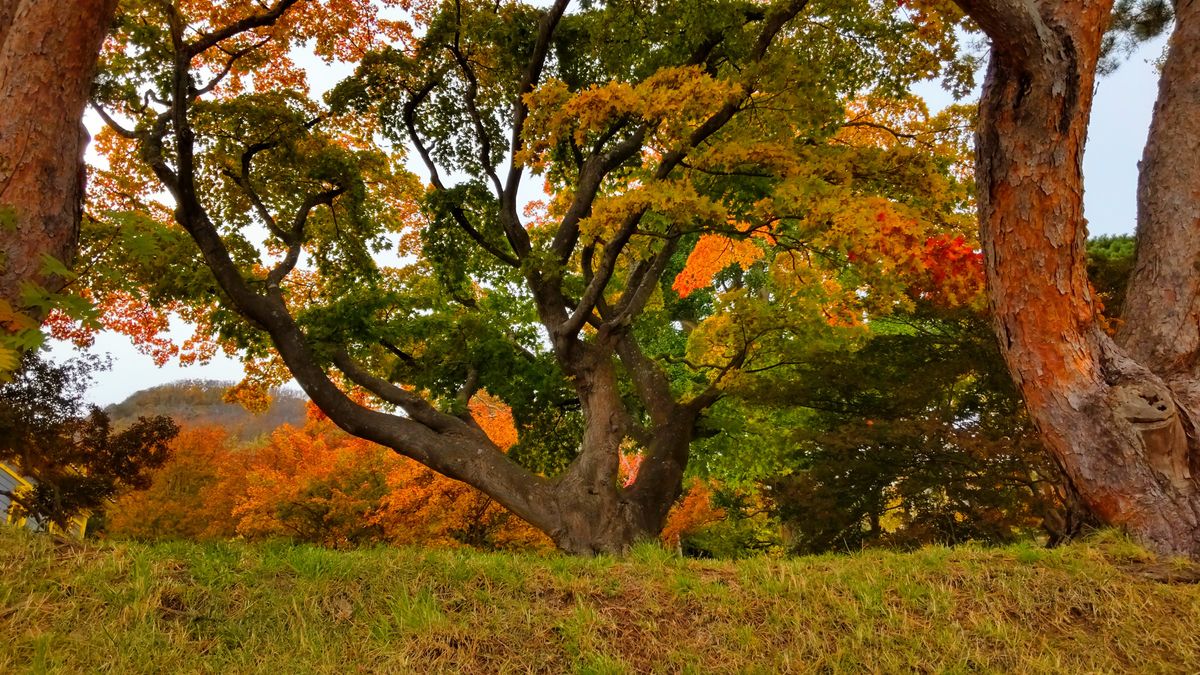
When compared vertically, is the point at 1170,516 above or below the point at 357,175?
below

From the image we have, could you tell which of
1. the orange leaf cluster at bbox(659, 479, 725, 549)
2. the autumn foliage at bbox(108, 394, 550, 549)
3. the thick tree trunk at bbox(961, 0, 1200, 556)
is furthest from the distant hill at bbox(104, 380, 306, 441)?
the thick tree trunk at bbox(961, 0, 1200, 556)

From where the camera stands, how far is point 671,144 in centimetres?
714

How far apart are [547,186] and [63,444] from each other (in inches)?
339

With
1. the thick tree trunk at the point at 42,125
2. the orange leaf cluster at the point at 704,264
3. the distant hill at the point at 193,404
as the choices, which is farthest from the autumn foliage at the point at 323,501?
the distant hill at the point at 193,404

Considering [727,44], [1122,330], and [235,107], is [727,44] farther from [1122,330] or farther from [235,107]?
[235,107]

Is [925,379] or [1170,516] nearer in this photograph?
[1170,516]

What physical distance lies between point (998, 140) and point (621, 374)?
25.9 ft

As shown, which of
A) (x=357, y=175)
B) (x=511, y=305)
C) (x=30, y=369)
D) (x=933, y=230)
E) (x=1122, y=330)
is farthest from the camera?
(x=511, y=305)

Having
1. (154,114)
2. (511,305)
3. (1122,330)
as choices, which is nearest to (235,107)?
(154,114)

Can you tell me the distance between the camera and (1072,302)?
4.86 meters

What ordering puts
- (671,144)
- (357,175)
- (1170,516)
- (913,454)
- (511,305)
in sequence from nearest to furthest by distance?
(1170,516) → (671,144) → (913,454) → (357,175) → (511,305)

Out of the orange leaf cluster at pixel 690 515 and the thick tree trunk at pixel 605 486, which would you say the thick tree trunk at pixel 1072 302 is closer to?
the thick tree trunk at pixel 605 486

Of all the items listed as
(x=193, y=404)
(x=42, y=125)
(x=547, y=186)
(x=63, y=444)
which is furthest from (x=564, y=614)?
(x=193, y=404)

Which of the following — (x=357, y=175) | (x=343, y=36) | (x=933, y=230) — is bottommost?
(x=933, y=230)
